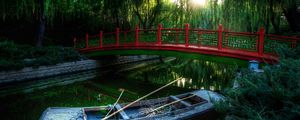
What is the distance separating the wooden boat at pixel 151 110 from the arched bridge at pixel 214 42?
1.91 meters

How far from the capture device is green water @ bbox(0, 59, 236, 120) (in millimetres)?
8852

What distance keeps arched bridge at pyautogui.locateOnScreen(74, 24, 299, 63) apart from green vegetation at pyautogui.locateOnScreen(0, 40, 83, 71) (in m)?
2.10

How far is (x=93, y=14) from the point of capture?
17.5 meters

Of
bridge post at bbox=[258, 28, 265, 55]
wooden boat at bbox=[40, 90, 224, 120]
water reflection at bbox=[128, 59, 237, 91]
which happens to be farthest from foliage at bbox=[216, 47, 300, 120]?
water reflection at bbox=[128, 59, 237, 91]

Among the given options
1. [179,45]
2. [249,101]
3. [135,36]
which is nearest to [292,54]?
[249,101]

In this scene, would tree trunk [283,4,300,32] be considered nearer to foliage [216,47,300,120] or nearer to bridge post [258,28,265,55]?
bridge post [258,28,265,55]

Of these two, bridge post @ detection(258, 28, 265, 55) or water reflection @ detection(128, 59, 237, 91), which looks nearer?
bridge post @ detection(258, 28, 265, 55)

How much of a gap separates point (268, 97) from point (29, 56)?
35.4 ft

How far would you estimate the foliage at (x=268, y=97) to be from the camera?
331 cm

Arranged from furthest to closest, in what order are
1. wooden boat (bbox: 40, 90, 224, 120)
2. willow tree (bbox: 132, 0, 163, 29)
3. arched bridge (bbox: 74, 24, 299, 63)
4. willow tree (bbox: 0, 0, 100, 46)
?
willow tree (bbox: 132, 0, 163, 29) < willow tree (bbox: 0, 0, 100, 46) < arched bridge (bbox: 74, 24, 299, 63) < wooden boat (bbox: 40, 90, 224, 120)

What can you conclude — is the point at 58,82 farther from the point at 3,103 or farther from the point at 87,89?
the point at 3,103

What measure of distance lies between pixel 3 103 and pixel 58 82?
121 inches

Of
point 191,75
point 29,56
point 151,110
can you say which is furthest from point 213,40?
point 29,56

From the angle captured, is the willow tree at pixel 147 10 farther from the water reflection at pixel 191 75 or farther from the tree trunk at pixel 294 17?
the tree trunk at pixel 294 17
